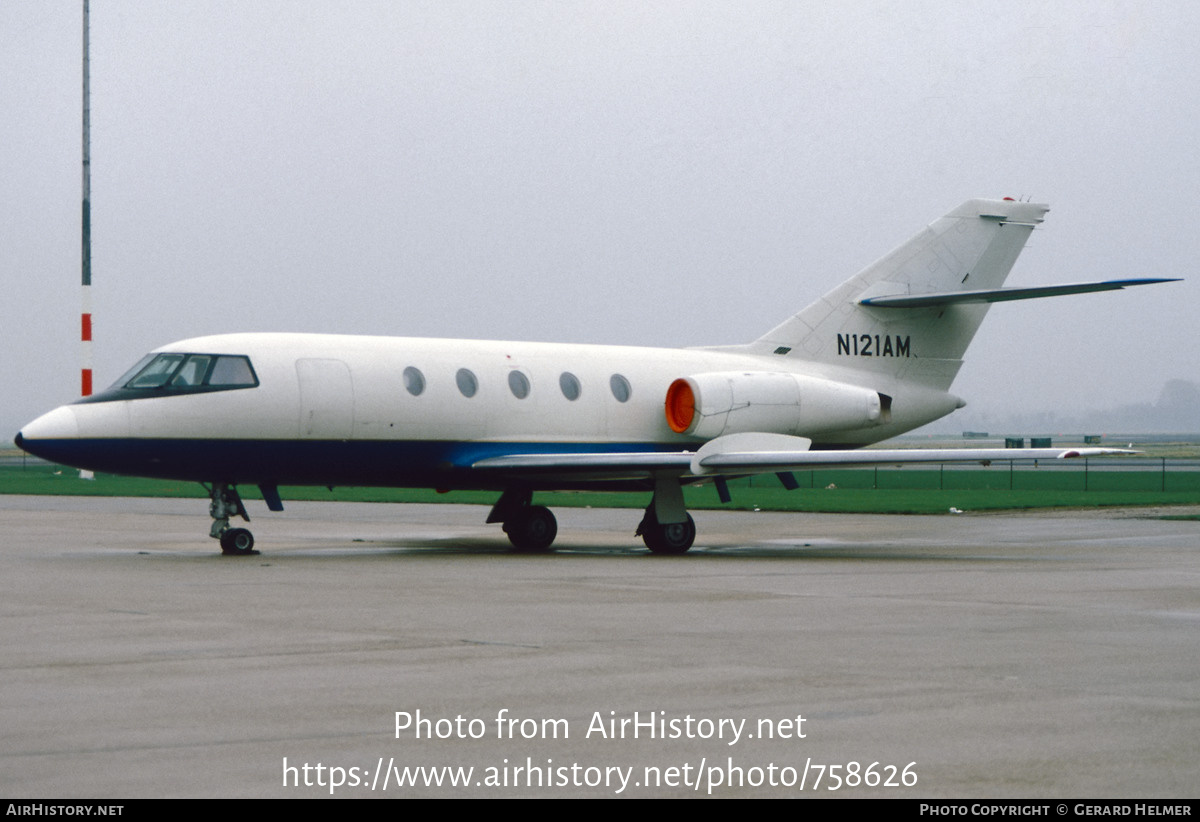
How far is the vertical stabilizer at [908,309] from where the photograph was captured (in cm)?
2436

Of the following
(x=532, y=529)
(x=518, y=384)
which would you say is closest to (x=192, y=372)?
(x=518, y=384)

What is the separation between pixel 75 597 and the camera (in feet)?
44.6

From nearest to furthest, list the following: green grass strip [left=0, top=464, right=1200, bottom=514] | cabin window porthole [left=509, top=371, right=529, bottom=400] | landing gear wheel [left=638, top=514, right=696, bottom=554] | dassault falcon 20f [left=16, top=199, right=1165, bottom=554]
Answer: dassault falcon 20f [left=16, top=199, right=1165, bottom=554] → landing gear wheel [left=638, top=514, right=696, bottom=554] → cabin window porthole [left=509, top=371, right=529, bottom=400] → green grass strip [left=0, top=464, right=1200, bottom=514]

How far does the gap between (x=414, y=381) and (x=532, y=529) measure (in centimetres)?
300

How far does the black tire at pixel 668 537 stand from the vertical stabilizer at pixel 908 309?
4590 mm

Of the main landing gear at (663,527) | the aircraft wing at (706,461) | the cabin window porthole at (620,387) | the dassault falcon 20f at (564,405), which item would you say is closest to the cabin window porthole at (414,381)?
the dassault falcon 20f at (564,405)

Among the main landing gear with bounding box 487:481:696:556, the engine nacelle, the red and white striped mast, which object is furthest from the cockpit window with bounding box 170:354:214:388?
the red and white striped mast

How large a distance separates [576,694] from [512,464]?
12.1 meters

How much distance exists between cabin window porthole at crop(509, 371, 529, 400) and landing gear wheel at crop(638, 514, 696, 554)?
252 cm

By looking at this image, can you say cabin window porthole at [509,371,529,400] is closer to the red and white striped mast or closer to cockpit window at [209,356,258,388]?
cockpit window at [209,356,258,388]

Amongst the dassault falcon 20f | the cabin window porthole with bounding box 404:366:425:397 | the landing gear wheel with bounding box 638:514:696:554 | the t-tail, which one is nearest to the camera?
the dassault falcon 20f

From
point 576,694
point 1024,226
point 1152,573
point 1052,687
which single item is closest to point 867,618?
point 1052,687

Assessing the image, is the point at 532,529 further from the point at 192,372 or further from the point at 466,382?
the point at 192,372

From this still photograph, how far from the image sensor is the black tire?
67.8 ft
